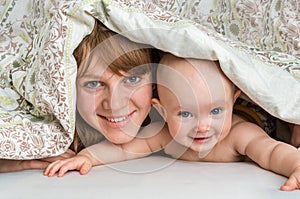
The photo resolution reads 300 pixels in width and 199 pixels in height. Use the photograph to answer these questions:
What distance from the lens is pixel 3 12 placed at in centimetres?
148

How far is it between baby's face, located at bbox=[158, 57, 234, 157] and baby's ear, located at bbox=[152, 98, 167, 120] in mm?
11

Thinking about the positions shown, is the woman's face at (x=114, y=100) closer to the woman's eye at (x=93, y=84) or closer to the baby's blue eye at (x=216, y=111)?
the woman's eye at (x=93, y=84)

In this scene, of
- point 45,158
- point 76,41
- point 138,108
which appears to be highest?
point 76,41

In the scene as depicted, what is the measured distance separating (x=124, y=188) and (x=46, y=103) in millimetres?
259

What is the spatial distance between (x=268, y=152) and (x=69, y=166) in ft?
1.27

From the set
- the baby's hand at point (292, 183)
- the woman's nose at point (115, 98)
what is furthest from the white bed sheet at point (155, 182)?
the woman's nose at point (115, 98)

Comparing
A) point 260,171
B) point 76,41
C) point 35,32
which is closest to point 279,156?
point 260,171

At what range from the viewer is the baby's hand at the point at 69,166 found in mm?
1051

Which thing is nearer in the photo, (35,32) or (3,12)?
(35,32)

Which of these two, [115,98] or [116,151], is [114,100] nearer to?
[115,98]

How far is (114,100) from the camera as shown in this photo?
107 centimetres

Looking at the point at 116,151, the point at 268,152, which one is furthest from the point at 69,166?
the point at 268,152

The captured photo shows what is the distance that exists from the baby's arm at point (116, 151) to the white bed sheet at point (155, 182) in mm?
22

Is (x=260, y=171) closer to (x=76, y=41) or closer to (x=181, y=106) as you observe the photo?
(x=181, y=106)
